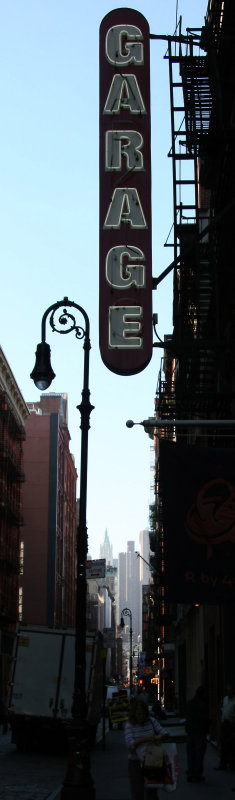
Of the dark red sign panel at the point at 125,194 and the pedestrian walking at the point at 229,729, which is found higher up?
the dark red sign panel at the point at 125,194

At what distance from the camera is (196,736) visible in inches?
652

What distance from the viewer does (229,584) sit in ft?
39.1

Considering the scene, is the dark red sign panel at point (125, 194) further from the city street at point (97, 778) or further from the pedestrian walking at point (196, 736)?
the city street at point (97, 778)

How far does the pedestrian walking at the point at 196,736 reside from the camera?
642 inches

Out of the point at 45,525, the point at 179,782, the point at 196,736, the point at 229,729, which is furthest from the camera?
the point at 45,525

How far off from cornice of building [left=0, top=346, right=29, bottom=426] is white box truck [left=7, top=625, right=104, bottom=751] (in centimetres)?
3410

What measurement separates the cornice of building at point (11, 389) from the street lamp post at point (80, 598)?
4077 centimetres

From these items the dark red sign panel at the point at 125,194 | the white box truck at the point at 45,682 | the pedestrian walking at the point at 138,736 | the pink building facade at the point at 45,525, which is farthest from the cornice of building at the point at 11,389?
the pedestrian walking at the point at 138,736

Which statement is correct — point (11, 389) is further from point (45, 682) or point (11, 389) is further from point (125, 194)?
point (125, 194)

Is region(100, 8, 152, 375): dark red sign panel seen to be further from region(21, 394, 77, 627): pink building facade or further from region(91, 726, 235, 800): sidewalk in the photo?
region(21, 394, 77, 627): pink building facade

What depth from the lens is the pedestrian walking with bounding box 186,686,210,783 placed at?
16312 mm

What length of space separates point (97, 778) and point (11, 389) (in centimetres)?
4643

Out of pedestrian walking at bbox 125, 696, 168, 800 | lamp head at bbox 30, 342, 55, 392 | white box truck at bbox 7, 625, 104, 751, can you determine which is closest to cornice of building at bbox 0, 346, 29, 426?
white box truck at bbox 7, 625, 104, 751

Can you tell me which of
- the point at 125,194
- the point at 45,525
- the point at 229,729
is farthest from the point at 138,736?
the point at 45,525
